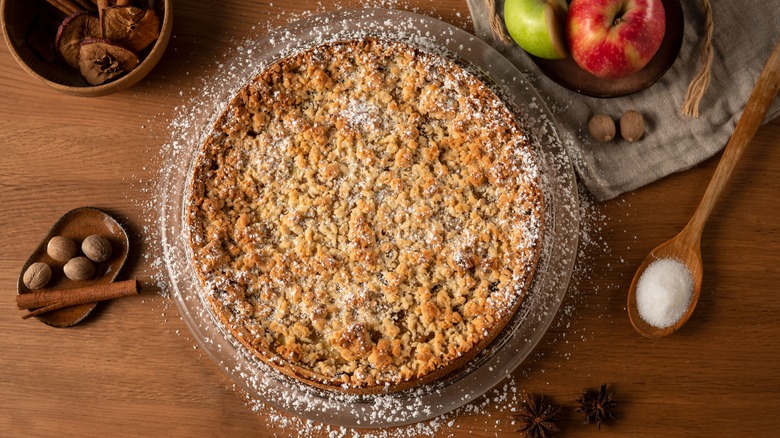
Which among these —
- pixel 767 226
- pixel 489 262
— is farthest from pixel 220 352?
pixel 767 226

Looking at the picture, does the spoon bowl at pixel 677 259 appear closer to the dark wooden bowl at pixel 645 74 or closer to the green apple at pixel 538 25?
the dark wooden bowl at pixel 645 74

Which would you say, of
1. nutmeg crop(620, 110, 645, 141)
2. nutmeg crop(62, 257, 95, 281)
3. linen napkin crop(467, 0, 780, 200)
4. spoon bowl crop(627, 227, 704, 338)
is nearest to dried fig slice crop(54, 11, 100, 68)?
nutmeg crop(62, 257, 95, 281)

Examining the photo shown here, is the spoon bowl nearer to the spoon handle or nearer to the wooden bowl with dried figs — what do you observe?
the spoon handle

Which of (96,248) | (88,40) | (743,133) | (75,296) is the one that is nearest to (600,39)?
(743,133)

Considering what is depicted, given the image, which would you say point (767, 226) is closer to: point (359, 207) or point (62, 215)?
point (359, 207)

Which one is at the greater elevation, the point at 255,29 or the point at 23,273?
the point at 255,29
